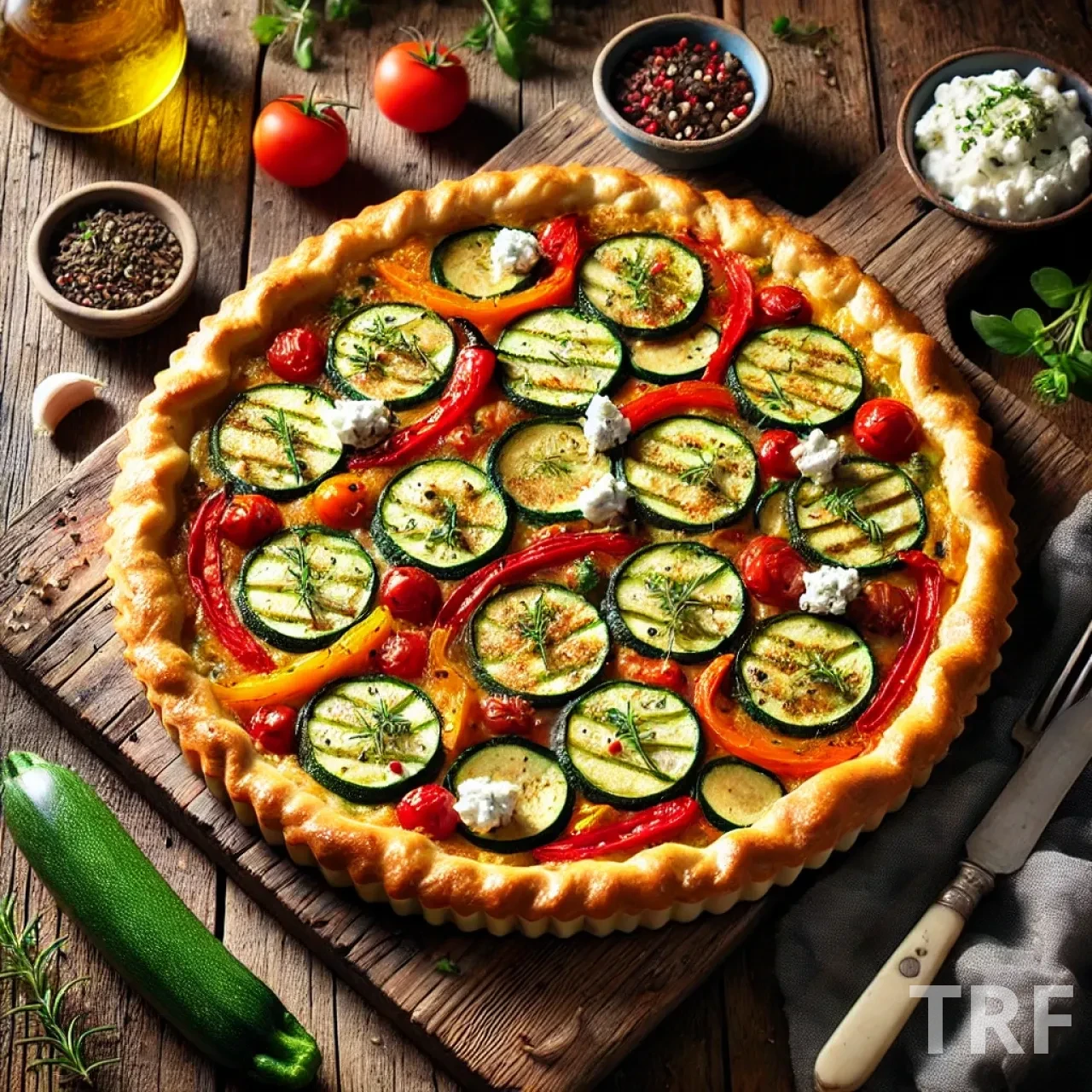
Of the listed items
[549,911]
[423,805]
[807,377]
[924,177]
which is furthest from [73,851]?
[924,177]

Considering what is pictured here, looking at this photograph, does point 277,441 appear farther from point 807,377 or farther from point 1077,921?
point 1077,921

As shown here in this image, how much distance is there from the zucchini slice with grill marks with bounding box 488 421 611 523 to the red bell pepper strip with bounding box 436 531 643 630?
102mm

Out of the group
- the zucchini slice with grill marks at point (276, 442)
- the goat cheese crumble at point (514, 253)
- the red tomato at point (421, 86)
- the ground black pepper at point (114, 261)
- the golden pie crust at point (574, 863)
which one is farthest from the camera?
the red tomato at point (421, 86)

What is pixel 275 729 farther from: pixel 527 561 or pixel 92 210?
pixel 92 210

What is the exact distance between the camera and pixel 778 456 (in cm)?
645

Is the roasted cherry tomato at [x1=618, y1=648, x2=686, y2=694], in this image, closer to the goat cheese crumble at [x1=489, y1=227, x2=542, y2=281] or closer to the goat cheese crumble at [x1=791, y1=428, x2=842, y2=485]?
the goat cheese crumble at [x1=791, y1=428, x2=842, y2=485]

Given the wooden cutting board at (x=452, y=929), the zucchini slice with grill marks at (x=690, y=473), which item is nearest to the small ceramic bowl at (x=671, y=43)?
the wooden cutting board at (x=452, y=929)

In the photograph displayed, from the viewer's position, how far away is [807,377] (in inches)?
263

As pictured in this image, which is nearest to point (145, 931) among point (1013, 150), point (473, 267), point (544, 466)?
point (544, 466)

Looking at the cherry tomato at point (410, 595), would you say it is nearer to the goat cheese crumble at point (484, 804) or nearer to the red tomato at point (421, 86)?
the goat cheese crumble at point (484, 804)

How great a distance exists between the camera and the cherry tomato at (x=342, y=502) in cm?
632

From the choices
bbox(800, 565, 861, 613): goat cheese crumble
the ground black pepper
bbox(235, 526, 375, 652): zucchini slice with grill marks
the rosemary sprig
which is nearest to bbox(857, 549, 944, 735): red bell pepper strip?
bbox(800, 565, 861, 613): goat cheese crumble

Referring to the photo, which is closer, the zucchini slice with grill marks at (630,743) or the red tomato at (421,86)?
the zucchini slice with grill marks at (630,743)

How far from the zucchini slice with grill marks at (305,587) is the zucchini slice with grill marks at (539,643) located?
0.45 metres
